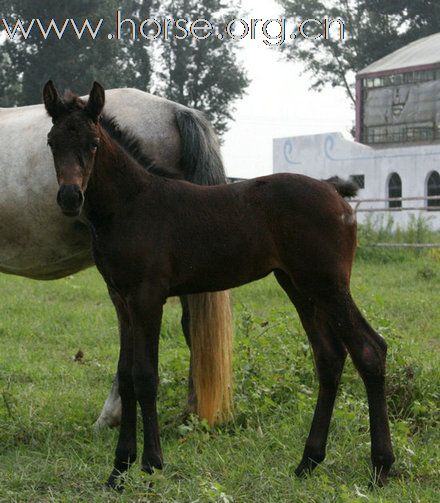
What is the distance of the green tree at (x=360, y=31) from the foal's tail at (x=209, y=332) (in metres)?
39.0

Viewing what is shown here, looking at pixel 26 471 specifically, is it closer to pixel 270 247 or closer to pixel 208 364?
pixel 208 364

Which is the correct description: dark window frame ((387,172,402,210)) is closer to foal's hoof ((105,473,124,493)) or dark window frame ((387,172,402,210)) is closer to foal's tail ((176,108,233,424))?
foal's tail ((176,108,233,424))

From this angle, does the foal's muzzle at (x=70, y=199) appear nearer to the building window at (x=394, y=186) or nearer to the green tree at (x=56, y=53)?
the building window at (x=394, y=186)

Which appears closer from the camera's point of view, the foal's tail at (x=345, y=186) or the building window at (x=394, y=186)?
the foal's tail at (x=345, y=186)

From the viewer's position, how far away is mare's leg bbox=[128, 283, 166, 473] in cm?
381

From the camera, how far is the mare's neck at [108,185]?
3.91 meters

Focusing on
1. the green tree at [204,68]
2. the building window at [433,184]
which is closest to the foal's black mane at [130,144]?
the building window at [433,184]

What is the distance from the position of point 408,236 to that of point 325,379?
11.8 metres

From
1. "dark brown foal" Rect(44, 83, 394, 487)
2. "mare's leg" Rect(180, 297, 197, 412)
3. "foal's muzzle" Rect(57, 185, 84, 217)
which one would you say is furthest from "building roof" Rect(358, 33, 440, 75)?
"foal's muzzle" Rect(57, 185, 84, 217)

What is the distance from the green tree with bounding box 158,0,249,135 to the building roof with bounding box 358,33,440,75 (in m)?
9.54

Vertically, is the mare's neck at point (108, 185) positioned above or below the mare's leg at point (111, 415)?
above

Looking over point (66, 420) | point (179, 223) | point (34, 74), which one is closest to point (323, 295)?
point (179, 223)

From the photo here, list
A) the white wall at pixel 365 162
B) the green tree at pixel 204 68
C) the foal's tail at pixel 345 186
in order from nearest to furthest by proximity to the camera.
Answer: the foal's tail at pixel 345 186
the white wall at pixel 365 162
the green tree at pixel 204 68

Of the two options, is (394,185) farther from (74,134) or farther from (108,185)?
(74,134)
